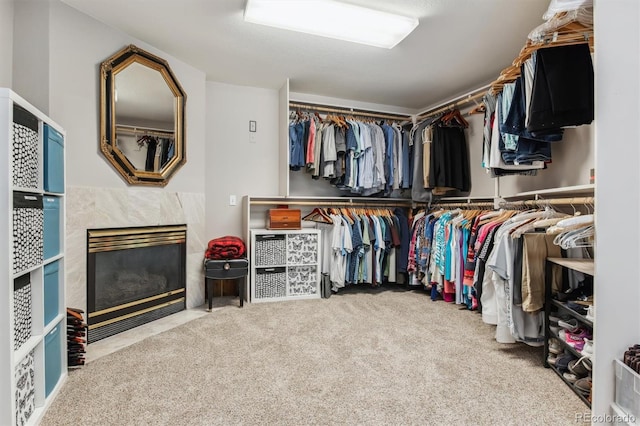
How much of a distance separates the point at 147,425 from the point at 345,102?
11.9 feet

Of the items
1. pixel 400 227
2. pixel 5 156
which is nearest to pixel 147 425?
pixel 5 156

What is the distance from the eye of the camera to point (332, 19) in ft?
7.29

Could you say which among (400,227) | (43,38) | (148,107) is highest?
(43,38)

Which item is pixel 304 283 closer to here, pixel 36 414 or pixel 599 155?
pixel 36 414

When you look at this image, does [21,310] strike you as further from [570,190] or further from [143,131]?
[570,190]

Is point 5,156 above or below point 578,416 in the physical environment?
above

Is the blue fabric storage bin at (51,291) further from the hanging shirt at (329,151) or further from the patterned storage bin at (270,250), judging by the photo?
the hanging shirt at (329,151)

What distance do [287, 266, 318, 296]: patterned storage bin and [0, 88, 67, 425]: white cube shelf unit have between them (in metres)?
1.94

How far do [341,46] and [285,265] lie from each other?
2.11 m

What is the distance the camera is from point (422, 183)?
141 inches

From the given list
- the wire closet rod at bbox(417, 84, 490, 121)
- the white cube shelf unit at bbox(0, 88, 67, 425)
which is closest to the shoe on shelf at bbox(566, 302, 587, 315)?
the wire closet rod at bbox(417, 84, 490, 121)

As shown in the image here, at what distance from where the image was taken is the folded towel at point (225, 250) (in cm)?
305

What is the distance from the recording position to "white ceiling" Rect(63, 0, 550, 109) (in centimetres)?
215

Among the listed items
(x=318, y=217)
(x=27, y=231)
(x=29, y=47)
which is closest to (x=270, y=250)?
(x=318, y=217)
